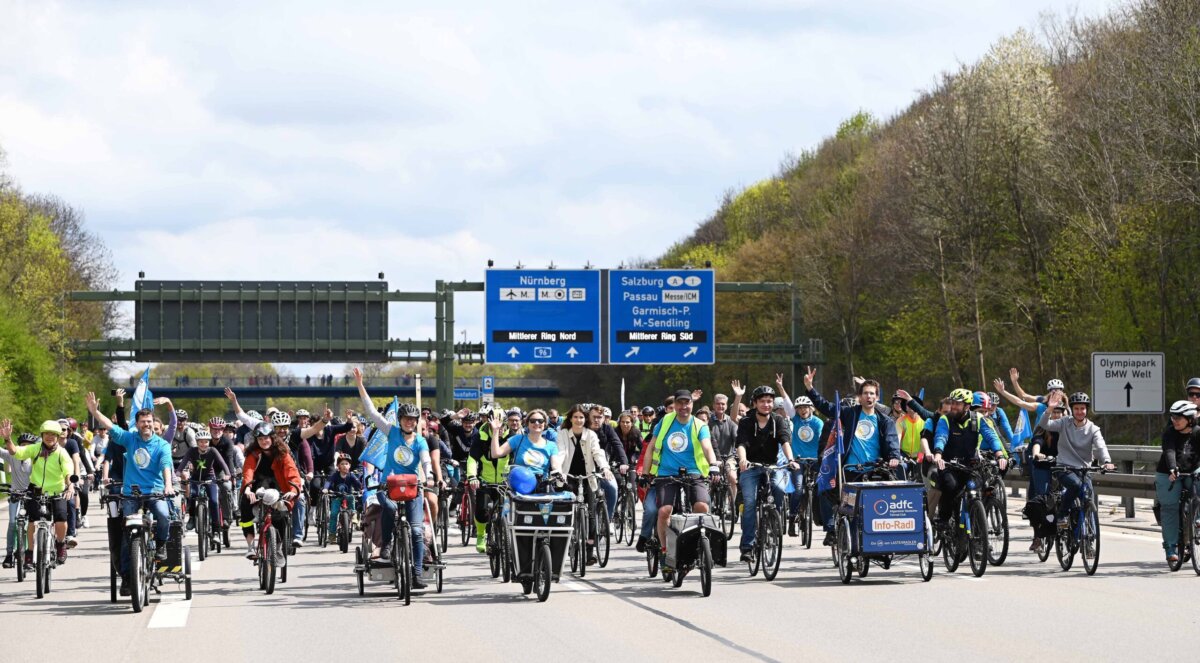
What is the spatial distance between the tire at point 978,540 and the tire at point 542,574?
13.6ft

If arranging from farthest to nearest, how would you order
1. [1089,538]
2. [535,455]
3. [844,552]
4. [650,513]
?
1. [1089,538]
2. [650,513]
3. [844,552]
4. [535,455]

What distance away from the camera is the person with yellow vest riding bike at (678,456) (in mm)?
16531

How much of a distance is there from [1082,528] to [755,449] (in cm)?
318

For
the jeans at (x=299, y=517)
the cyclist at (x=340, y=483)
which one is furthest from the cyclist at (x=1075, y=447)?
the jeans at (x=299, y=517)

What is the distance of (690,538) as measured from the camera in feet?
52.5

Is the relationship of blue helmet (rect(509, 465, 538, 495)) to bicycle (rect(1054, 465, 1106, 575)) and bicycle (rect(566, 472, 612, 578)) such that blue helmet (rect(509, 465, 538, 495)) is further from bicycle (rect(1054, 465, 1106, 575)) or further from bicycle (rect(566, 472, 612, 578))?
bicycle (rect(1054, 465, 1106, 575))

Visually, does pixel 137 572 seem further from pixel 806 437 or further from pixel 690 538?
pixel 806 437

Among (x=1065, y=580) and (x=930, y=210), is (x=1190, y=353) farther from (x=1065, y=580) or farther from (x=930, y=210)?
(x=1065, y=580)

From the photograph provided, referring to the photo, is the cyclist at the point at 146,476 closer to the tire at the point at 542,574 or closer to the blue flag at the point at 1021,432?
the tire at the point at 542,574

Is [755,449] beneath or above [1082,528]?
above

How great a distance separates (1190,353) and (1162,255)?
2423mm

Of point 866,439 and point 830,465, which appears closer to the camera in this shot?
point 866,439

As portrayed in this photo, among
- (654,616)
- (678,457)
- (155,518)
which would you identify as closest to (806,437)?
(678,457)

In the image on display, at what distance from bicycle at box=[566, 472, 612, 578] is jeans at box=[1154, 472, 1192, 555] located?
18.2 feet
